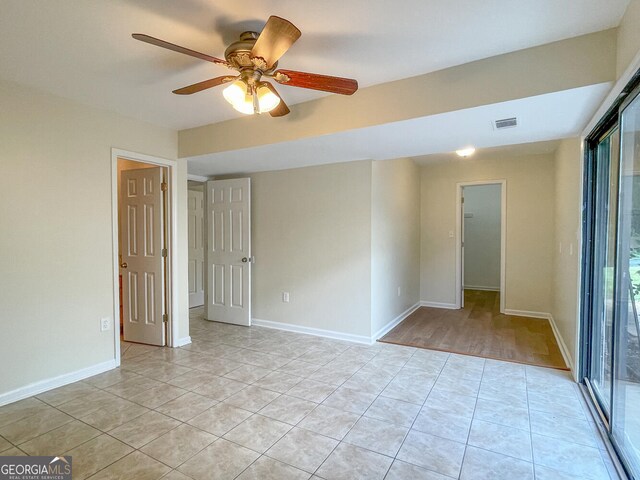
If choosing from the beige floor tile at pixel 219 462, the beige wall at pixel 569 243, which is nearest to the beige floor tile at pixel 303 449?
the beige floor tile at pixel 219 462

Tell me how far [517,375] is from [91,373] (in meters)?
3.79

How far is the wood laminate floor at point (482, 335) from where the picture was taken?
347 centimetres

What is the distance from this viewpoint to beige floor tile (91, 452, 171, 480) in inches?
67.6

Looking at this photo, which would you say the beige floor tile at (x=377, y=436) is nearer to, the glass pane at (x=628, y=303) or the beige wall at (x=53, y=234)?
the glass pane at (x=628, y=303)

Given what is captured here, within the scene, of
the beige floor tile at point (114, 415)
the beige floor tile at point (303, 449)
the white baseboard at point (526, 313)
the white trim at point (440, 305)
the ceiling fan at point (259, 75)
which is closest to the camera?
the ceiling fan at point (259, 75)

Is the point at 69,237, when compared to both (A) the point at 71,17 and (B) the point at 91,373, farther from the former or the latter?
(A) the point at 71,17

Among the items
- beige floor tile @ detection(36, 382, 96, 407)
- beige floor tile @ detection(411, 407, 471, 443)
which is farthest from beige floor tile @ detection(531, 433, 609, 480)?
beige floor tile @ detection(36, 382, 96, 407)

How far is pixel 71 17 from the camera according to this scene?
1722 mm

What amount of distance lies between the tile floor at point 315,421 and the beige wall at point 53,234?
33 centimetres

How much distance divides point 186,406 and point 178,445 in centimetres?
47

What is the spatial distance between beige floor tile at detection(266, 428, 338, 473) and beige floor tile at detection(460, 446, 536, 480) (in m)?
0.74

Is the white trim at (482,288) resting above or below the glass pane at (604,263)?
below

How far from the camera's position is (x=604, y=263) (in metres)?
2.40

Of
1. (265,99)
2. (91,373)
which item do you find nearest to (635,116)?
(265,99)
